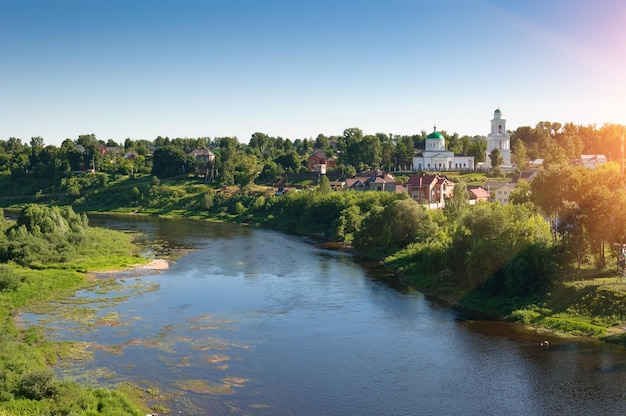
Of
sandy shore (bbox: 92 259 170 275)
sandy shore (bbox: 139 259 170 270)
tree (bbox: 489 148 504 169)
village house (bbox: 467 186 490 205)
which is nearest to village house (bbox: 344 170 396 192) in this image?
village house (bbox: 467 186 490 205)

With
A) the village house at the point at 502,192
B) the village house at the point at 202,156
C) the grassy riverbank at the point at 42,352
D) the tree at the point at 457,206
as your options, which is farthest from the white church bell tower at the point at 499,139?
the grassy riverbank at the point at 42,352

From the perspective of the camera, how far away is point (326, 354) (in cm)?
2717

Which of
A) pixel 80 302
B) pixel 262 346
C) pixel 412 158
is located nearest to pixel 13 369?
pixel 262 346

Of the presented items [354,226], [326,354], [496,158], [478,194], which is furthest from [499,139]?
[326,354]

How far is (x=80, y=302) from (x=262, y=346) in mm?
13897

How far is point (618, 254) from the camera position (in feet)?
110

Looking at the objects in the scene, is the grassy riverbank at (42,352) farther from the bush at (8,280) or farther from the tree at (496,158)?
the tree at (496,158)

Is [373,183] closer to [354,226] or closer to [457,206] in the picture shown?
[354,226]

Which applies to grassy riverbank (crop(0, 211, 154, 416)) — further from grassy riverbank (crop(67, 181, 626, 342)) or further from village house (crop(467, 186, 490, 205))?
village house (crop(467, 186, 490, 205))

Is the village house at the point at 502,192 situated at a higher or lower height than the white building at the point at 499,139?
lower

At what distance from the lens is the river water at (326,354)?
2231 cm

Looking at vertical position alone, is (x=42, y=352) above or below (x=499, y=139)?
below

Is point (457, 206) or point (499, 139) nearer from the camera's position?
point (457, 206)

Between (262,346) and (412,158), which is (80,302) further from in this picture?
(412,158)
